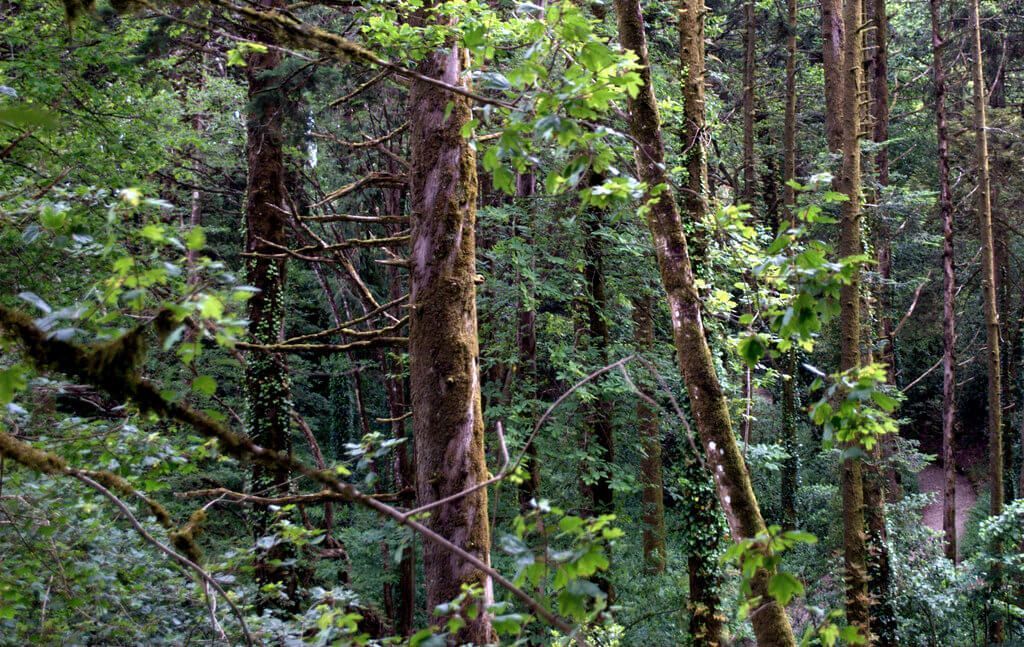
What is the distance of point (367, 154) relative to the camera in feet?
52.2

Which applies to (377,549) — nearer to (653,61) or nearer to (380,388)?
(380,388)

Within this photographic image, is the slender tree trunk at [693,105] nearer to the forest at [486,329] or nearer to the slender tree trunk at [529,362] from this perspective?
the forest at [486,329]

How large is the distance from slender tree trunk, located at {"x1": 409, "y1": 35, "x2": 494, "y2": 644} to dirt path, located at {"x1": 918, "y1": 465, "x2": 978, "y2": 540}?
65.2 feet

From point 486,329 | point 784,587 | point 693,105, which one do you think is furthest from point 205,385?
point 486,329

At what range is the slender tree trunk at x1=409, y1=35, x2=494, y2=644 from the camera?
4125 millimetres

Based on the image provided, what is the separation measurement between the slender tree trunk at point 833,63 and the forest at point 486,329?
57mm

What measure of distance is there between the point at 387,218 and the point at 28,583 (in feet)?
9.96

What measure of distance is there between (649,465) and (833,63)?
26.6 ft

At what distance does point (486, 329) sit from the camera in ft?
35.0

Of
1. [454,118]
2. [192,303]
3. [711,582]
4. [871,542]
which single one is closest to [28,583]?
[192,303]

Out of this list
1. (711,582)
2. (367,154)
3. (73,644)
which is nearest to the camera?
(73,644)

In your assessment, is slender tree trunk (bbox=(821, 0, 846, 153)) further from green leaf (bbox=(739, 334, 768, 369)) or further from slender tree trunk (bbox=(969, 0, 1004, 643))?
green leaf (bbox=(739, 334, 768, 369))

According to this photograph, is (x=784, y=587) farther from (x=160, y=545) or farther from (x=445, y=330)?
(x=445, y=330)

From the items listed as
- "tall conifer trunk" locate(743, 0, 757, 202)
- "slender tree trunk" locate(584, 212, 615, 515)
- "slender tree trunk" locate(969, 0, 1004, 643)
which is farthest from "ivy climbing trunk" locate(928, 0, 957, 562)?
"slender tree trunk" locate(584, 212, 615, 515)
